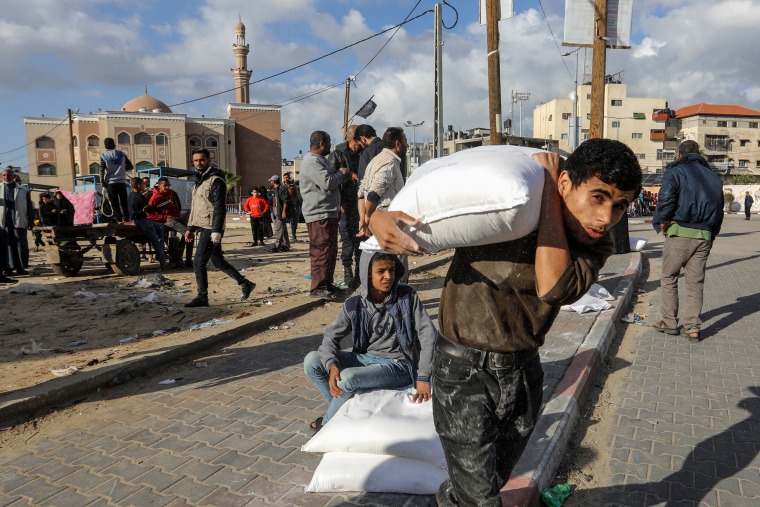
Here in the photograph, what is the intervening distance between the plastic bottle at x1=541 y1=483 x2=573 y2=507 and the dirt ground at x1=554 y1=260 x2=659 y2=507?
0.04m

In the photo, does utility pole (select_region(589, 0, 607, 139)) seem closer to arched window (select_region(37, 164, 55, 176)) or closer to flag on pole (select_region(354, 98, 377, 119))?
flag on pole (select_region(354, 98, 377, 119))

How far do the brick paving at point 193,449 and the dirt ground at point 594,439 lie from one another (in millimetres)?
338

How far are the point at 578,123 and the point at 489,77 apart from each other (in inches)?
192

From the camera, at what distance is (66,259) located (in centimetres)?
937

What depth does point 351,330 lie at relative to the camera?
335 centimetres

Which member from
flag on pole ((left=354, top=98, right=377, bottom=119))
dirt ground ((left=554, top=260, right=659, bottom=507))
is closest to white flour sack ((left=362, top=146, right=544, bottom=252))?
dirt ground ((left=554, top=260, right=659, bottom=507))

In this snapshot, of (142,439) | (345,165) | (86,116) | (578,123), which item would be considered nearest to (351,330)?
(142,439)

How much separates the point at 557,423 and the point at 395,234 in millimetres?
2298

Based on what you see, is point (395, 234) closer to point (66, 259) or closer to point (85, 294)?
point (85, 294)

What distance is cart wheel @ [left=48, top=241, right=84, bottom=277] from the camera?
9.21 metres

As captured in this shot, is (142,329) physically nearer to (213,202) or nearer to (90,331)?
(90,331)

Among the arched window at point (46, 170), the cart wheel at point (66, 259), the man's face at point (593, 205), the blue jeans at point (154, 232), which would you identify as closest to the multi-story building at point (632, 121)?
the arched window at point (46, 170)

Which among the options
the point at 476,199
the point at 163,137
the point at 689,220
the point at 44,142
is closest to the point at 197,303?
the point at 689,220

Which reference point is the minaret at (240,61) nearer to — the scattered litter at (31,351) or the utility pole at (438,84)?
the utility pole at (438,84)
